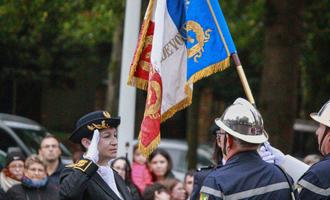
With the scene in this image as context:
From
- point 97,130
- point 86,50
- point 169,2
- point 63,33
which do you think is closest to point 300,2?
point 169,2

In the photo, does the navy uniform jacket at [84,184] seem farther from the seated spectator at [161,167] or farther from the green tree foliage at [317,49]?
the green tree foliage at [317,49]

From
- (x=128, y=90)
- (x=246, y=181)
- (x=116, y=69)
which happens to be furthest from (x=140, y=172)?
(x=116, y=69)

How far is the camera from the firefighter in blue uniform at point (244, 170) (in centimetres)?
561

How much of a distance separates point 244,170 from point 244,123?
298mm

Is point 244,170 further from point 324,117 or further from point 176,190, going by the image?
point 176,190

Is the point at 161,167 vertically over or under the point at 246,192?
under

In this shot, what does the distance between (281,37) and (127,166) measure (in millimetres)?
4523

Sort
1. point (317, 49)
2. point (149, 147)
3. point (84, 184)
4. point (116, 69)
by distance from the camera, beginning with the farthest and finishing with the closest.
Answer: point (116, 69) → point (317, 49) → point (149, 147) → point (84, 184)

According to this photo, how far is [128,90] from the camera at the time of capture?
11.5m

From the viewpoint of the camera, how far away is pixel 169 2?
8031mm

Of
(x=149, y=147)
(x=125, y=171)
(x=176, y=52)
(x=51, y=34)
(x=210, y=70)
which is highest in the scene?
(x=176, y=52)

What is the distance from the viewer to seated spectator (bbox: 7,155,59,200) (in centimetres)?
969

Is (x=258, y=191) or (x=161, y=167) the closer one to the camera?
(x=258, y=191)

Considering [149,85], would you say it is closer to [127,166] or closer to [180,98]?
[180,98]
